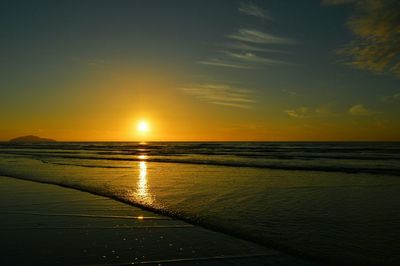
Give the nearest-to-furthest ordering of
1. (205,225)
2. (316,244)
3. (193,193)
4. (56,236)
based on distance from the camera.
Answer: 1. (316,244)
2. (56,236)
3. (205,225)
4. (193,193)

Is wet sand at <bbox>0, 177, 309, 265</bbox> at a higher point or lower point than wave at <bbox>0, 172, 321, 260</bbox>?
lower

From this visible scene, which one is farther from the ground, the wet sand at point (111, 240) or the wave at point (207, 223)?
the wave at point (207, 223)

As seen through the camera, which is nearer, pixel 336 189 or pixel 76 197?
pixel 76 197

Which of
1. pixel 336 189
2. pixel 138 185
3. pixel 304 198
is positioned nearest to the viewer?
pixel 304 198

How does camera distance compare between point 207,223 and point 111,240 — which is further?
→ point 207,223

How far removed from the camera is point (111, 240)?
7117mm

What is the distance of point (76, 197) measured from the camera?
1255 centimetres

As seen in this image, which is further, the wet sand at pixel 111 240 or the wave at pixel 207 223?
the wave at pixel 207 223

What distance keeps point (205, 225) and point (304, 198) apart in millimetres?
5033

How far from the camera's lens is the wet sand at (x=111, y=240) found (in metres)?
6.00

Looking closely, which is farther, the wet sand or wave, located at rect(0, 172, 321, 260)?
wave, located at rect(0, 172, 321, 260)

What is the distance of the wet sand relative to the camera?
6000mm

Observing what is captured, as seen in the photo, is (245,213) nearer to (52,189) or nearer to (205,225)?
(205,225)

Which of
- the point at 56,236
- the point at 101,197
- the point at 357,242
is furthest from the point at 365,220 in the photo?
the point at 101,197
